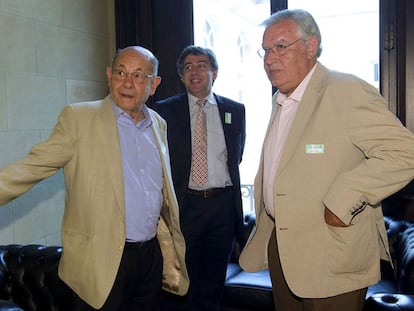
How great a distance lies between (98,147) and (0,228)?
1.45 m

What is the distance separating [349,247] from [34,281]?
1.80m

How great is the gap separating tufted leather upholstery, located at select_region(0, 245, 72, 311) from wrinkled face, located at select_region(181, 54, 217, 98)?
4.24 feet

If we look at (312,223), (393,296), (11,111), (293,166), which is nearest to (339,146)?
(293,166)

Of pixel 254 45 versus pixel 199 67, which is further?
pixel 254 45

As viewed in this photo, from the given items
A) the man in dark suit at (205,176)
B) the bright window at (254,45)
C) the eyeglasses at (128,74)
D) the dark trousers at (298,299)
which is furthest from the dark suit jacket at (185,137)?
the dark trousers at (298,299)

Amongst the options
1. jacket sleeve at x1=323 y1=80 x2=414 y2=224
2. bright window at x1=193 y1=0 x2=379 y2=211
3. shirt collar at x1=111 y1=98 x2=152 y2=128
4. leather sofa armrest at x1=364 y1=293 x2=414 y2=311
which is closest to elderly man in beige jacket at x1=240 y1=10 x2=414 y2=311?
jacket sleeve at x1=323 y1=80 x2=414 y2=224

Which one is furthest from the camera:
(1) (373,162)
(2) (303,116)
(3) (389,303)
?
(3) (389,303)

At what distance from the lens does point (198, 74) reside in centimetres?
307

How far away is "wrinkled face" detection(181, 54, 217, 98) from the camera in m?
3.06

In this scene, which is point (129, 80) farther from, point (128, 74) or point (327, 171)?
point (327, 171)

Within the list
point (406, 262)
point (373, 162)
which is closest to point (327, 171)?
point (373, 162)

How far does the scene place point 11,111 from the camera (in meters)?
3.10

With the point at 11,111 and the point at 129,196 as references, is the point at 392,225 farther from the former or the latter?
the point at 11,111

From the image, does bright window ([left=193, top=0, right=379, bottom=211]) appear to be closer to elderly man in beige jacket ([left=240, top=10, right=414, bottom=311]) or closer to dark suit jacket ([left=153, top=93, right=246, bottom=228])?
dark suit jacket ([left=153, top=93, right=246, bottom=228])
